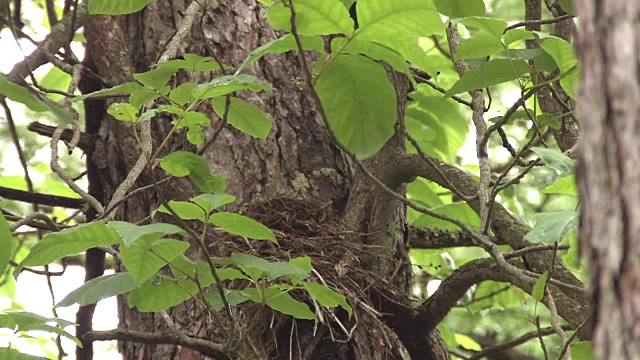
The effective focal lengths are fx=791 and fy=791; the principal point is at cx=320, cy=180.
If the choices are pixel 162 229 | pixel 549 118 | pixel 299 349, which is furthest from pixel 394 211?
pixel 162 229

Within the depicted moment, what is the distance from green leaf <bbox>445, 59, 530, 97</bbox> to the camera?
1320 mm

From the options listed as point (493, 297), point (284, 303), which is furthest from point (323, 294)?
point (493, 297)

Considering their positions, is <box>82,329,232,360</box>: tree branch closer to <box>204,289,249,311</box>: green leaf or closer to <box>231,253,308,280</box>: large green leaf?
<box>204,289,249,311</box>: green leaf

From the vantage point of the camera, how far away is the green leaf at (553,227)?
3.54 ft

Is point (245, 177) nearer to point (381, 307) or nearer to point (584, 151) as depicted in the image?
point (381, 307)

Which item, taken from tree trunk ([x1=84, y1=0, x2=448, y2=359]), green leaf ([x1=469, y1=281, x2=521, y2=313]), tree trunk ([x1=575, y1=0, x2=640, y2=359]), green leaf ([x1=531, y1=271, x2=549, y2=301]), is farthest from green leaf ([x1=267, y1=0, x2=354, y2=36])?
green leaf ([x1=469, y1=281, x2=521, y2=313])

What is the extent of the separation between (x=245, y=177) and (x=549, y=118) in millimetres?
857

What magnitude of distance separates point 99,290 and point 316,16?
64cm

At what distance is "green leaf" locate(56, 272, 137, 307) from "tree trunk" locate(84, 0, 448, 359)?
0.46 meters

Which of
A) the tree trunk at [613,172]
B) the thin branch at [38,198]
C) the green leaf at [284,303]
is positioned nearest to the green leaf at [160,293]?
the green leaf at [284,303]

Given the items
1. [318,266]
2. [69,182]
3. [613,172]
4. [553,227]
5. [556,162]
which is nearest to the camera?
[613,172]

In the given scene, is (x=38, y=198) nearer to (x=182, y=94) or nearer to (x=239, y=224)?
(x=182, y=94)

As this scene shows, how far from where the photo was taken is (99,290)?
1.41 m

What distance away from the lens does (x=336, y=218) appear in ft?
6.86
